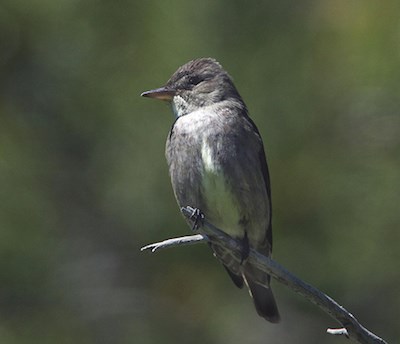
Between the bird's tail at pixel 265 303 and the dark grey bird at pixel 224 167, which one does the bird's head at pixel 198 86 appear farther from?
the bird's tail at pixel 265 303

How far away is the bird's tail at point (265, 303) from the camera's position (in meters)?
4.01

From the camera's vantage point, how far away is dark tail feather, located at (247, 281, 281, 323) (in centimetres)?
401

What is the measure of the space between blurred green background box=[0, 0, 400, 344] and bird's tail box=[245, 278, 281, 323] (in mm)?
242

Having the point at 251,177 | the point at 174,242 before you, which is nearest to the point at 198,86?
the point at 251,177

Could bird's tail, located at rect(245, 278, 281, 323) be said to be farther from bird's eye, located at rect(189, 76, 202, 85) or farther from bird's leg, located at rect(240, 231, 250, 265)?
bird's eye, located at rect(189, 76, 202, 85)

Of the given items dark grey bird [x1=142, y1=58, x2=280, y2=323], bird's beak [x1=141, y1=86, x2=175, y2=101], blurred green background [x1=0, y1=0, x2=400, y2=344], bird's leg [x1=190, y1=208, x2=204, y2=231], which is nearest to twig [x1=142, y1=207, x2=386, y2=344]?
bird's leg [x1=190, y1=208, x2=204, y2=231]

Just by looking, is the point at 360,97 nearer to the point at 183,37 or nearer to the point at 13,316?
the point at 183,37

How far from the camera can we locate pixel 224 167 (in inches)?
149

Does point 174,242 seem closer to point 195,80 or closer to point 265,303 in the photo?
point 265,303

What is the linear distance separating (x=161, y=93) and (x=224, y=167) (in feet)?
1.73

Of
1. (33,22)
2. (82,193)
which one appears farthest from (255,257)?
(33,22)

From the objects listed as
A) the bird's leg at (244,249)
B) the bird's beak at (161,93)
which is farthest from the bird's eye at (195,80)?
the bird's leg at (244,249)

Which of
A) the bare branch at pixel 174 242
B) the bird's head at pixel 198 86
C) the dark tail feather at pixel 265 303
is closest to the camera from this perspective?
the bare branch at pixel 174 242

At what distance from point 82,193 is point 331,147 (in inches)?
48.8
